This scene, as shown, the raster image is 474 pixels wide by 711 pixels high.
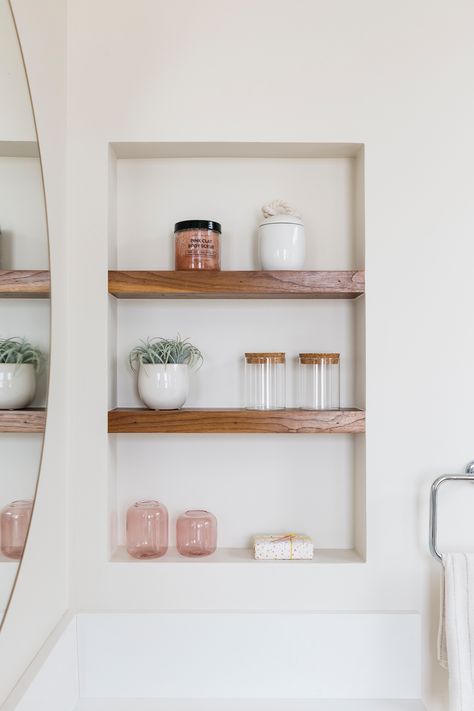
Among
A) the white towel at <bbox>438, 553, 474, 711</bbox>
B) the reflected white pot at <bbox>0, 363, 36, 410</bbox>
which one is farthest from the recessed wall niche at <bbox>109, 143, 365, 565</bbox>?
the reflected white pot at <bbox>0, 363, 36, 410</bbox>

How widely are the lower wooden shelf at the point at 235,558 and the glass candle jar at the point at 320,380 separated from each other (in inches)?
13.0

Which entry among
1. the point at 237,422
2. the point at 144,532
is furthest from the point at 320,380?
the point at 144,532

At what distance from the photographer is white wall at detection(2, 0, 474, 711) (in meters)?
1.32

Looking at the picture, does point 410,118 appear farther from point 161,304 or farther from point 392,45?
point 161,304

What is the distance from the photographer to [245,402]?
1.42 meters

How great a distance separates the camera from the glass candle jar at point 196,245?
1311mm

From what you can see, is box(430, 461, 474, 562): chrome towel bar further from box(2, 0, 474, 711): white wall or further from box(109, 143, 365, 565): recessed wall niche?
box(109, 143, 365, 565): recessed wall niche

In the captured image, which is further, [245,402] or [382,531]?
[245,402]

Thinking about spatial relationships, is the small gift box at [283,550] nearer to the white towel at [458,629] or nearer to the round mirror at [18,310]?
the white towel at [458,629]

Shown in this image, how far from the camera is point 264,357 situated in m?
1.34

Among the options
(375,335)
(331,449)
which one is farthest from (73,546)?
(375,335)

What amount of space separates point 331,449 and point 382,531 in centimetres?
21

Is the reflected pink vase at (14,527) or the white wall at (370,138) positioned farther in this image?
the white wall at (370,138)

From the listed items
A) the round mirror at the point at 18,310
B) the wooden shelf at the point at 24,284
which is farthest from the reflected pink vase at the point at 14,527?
the wooden shelf at the point at 24,284
